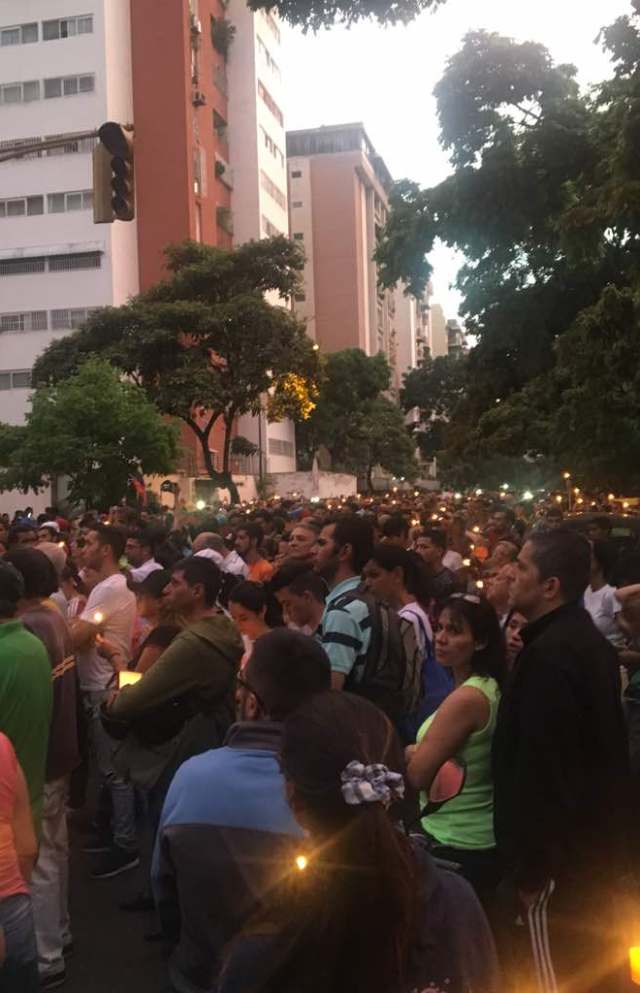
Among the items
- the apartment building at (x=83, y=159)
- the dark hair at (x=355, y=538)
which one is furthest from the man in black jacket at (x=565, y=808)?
the apartment building at (x=83, y=159)

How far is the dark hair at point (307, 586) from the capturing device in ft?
16.3

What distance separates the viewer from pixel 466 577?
8961mm

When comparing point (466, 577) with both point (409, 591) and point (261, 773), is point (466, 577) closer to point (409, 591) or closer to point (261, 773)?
point (409, 591)

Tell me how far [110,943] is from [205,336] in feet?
113

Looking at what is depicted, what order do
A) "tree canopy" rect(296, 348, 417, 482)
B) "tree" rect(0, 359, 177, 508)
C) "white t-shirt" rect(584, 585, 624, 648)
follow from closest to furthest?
"white t-shirt" rect(584, 585, 624, 648) → "tree" rect(0, 359, 177, 508) → "tree canopy" rect(296, 348, 417, 482)

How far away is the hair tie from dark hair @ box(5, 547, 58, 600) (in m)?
3.19

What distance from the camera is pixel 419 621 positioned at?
5.04 metres

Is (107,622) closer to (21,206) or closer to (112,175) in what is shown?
(112,175)

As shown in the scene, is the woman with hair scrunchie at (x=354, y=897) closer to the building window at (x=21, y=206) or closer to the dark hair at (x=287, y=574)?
the dark hair at (x=287, y=574)

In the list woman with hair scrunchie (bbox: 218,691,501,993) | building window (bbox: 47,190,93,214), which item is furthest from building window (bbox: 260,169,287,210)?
woman with hair scrunchie (bbox: 218,691,501,993)

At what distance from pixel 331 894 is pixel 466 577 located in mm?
7572

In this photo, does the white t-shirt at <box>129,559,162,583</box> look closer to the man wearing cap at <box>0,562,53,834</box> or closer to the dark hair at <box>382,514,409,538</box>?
the dark hair at <box>382,514,409,538</box>

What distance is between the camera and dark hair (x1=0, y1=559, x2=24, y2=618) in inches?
148

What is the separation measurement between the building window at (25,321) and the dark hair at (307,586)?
43130 millimetres
